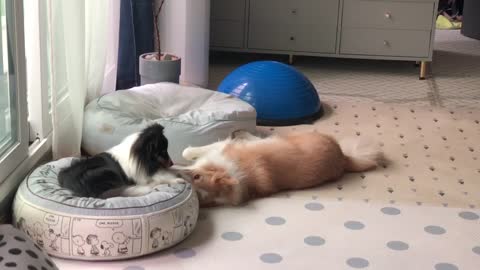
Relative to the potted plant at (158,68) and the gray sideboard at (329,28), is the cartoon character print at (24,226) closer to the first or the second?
the potted plant at (158,68)

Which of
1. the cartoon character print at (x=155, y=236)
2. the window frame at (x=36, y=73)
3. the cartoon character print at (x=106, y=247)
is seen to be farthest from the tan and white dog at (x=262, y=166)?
the window frame at (x=36, y=73)

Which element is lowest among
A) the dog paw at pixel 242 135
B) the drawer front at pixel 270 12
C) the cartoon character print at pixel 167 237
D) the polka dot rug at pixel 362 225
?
the polka dot rug at pixel 362 225

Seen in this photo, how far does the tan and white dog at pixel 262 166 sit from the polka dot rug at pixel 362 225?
45 mm

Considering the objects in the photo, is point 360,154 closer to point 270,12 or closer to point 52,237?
point 52,237

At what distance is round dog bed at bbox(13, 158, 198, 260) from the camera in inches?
82.4

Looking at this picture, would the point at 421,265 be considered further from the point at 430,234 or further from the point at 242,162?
the point at 242,162

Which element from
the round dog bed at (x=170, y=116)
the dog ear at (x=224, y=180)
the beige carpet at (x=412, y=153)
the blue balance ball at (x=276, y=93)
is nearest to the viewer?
the dog ear at (x=224, y=180)

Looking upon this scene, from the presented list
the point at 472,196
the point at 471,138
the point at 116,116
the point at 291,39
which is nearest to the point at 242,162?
the point at 116,116

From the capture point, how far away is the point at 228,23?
4766 mm

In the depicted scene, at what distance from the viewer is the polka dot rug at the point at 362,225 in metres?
2.19

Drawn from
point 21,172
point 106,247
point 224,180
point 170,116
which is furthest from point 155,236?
point 170,116

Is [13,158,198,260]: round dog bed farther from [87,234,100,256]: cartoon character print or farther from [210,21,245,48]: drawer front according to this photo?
[210,21,245,48]: drawer front

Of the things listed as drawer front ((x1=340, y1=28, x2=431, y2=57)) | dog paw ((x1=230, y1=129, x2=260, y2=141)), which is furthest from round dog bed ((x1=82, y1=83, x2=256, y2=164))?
drawer front ((x1=340, y1=28, x2=431, y2=57))

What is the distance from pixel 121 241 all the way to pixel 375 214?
0.95 m
